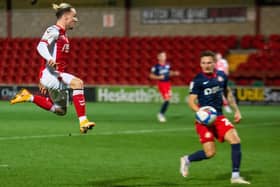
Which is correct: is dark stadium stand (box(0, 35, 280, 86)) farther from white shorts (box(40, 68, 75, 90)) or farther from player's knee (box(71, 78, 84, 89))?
player's knee (box(71, 78, 84, 89))

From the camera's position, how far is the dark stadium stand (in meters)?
36.5

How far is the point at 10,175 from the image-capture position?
12625 millimetres

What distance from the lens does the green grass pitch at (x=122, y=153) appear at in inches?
486

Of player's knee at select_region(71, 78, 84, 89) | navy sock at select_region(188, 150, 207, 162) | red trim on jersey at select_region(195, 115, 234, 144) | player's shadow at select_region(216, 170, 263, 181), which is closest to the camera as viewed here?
player's knee at select_region(71, 78, 84, 89)

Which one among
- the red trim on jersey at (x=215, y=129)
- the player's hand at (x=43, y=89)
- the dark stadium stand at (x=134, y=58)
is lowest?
the dark stadium stand at (x=134, y=58)

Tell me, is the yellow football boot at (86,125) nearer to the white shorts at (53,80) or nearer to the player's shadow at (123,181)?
the white shorts at (53,80)

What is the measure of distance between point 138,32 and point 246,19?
18.2 ft

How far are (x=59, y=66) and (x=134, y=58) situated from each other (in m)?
27.4

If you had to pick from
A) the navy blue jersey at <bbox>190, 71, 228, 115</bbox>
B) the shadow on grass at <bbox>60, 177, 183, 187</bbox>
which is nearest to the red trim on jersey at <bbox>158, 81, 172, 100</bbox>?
the shadow on grass at <bbox>60, 177, 183, 187</bbox>

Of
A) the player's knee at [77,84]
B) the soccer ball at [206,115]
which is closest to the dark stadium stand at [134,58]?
the soccer ball at [206,115]

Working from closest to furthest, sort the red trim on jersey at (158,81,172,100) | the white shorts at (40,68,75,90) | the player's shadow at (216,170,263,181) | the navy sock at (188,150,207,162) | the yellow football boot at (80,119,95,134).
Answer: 1. the yellow football boot at (80,119,95,134)
2. the white shorts at (40,68,75,90)
3. the navy sock at (188,150,207,162)
4. the player's shadow at (216,170,263,181)
5. the red trim on jersey at (158,81,172,100)

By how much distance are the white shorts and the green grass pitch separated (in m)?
1.46

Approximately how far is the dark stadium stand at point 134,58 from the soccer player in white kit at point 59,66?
24.2 meters

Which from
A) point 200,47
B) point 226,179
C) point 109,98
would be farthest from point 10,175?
point 200,47
